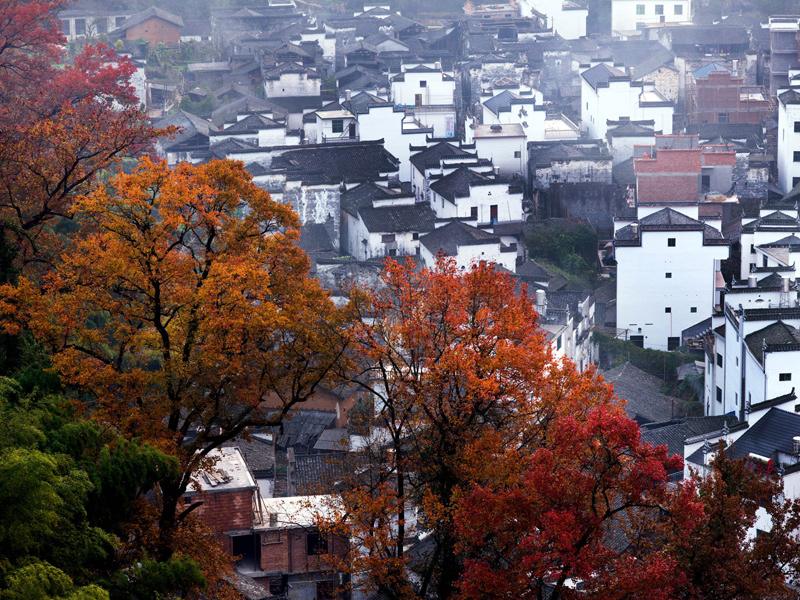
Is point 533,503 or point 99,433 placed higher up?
point 99,433

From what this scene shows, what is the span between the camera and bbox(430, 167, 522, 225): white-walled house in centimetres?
3603

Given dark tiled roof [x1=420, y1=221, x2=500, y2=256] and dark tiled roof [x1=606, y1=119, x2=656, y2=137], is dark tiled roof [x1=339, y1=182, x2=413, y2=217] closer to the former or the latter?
dark tiled roof [x1=420, y1=221, x2=500, y2=256]

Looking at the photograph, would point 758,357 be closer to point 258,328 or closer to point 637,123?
point 258,328

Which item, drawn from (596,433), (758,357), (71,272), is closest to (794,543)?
(596,433)

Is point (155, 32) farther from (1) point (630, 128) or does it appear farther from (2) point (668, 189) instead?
(2) point (668, 189)

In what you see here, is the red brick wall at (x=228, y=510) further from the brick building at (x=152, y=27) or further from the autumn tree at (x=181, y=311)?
the brick building at (x=152, y=27)

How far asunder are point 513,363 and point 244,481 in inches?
279

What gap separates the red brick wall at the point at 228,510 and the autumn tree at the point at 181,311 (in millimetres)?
4715

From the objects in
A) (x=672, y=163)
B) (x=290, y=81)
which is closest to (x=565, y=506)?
(x=672, y=163)

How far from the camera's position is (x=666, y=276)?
32.5 m

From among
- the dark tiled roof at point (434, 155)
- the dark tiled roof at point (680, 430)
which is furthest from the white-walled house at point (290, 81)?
the dark tiled roof at point (680, 430)

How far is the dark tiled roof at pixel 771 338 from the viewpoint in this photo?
919 inches

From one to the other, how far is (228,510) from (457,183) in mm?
19652

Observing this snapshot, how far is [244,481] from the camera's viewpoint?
19500 millimetres
